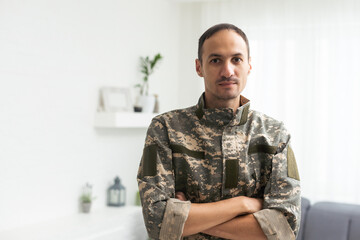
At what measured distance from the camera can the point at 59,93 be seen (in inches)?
114

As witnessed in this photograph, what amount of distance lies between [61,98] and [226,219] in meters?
1.86

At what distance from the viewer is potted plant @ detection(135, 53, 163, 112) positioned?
369 cm

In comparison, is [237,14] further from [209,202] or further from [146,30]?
[209,202]

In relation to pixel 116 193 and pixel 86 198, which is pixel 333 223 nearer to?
pixel 116 193

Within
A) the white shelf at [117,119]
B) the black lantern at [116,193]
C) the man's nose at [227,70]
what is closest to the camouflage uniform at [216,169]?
the man's nose at [227,70]

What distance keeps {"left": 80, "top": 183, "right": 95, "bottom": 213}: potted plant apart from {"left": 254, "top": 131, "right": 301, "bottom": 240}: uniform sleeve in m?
2.00

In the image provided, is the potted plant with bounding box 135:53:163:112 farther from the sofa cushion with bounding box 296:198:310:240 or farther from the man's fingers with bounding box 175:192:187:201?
the man's fingers with bounding box 175:192:187:201

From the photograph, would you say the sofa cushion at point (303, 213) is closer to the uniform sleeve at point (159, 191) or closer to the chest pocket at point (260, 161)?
the chest pocket at point (260, 161)

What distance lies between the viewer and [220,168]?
4.62 feet

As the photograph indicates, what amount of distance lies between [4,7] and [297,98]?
101 inches

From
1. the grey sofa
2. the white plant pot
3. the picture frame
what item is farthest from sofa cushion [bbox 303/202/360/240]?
the picture frame

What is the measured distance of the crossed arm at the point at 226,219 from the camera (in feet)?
4.46

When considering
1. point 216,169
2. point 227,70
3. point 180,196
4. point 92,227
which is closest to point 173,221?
point 180,196

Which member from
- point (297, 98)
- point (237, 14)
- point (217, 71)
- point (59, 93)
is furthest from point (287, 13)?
point (217, 71)
